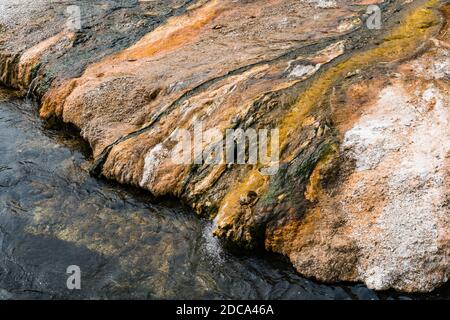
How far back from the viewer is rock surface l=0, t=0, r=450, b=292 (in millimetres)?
10211

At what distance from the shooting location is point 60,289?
32.9ft

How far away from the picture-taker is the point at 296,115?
1220 centimetres

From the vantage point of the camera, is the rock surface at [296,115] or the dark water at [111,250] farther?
the rock surface at [296,115]

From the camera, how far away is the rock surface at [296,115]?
10.2 meters

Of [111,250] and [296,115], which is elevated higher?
[296,115]

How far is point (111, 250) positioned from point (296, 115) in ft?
17.8

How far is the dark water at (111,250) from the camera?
9.95 metres

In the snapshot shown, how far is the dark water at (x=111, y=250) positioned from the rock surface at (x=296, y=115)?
0.45 metres

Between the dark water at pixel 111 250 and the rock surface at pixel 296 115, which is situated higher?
the rock surface at pixel 296 115

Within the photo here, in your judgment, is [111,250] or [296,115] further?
[296,115]

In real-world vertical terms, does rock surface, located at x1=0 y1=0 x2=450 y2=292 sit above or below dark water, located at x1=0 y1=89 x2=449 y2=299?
above

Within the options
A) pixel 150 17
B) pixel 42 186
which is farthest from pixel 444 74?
pixel 150 17

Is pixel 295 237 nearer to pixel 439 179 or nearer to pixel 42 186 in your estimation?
pixel 439 179

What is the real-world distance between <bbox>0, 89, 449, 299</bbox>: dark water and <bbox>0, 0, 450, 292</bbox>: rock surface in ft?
1.48
